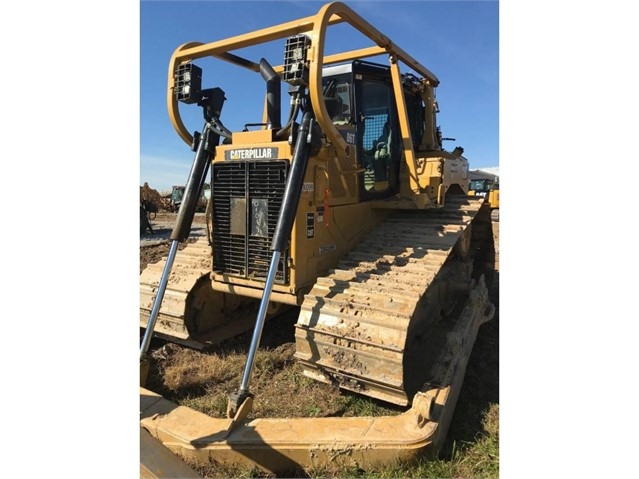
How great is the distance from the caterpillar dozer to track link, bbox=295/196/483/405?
13 mm

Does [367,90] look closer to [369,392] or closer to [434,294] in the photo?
[434,294]

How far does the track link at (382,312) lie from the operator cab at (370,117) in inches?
24.1

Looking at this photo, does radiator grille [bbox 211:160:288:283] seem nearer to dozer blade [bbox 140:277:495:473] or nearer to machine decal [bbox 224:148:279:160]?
machine decal [bbox 224:148:279:160]

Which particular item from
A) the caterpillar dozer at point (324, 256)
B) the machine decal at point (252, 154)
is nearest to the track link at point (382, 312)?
the caterpillar dozer at point (324, 256)

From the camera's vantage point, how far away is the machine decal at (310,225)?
3.72m

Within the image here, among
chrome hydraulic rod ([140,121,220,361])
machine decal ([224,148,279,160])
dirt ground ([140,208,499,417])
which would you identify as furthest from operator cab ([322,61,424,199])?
dirt ground ([140,208,499,417])

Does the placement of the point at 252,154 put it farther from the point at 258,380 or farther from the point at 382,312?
the point at 258,380

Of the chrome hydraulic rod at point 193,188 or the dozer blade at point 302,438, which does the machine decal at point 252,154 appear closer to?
the chrome hydraulic rod at point 193,188

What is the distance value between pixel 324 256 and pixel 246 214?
0.79m

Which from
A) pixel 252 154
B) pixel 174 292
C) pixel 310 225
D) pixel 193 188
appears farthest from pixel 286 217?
pixel 174 292

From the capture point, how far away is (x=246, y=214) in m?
3.85

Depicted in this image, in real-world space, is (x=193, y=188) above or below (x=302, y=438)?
above

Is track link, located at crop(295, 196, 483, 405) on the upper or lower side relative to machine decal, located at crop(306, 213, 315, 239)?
lower

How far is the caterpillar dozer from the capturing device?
280 centimetres
